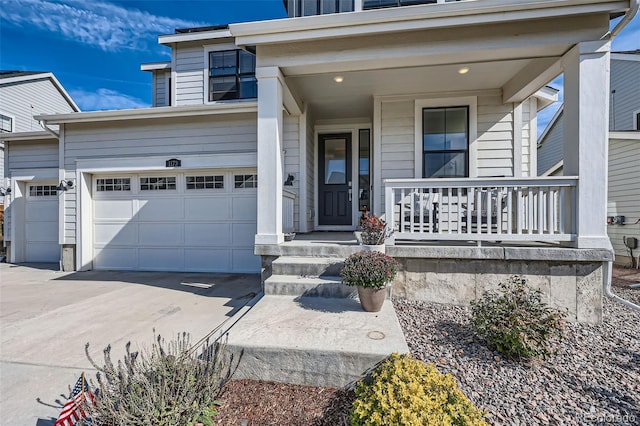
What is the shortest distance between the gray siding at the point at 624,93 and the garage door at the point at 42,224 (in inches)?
627

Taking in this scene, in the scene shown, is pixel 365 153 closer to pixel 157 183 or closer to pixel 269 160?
pixel 269 160

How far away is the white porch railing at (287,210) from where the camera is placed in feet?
15.3

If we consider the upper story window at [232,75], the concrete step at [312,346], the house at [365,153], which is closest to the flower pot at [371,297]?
the concrete step at [312,346]

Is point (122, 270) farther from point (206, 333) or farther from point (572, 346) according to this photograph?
point (572, 346)

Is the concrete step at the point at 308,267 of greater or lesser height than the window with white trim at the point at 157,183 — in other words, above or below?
below

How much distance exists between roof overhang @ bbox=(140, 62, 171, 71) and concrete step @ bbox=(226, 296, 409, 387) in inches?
360

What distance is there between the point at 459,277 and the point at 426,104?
126 inches

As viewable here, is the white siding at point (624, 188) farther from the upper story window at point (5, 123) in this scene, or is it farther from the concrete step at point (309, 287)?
the upper story window at point (5, 123)

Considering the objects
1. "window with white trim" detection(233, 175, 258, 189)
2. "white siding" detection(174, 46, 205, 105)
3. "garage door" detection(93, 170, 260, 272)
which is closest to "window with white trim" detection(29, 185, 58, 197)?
"garage door" detection(93, 170, 260, 272)

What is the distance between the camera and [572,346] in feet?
8.50

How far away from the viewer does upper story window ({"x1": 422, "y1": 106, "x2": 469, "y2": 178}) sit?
201 inches

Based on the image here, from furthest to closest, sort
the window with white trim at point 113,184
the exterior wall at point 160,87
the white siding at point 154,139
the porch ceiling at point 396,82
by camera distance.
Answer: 1. the exterior wall at point 160,87
2. the window with white trim at point 113,184
3. the white siding at point 154,139
4. the porch ceiling at point 396,82

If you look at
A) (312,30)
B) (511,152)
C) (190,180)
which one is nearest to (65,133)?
(190,180)

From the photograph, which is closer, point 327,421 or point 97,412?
point 97,412
